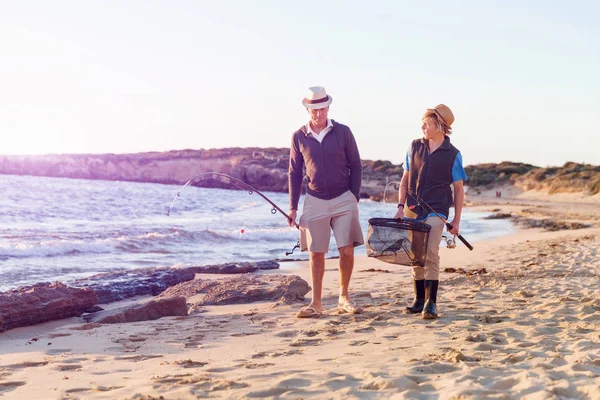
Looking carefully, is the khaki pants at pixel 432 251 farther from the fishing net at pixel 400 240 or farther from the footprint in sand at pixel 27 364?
the footprint in sand at pixel 27 364

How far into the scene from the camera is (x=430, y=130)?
5152mm

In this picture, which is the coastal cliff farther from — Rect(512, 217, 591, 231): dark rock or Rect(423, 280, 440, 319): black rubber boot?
Rect(423, 280, 440, 319): black rubber boot

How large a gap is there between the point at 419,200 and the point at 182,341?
2.06 m

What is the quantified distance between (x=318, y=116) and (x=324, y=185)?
554 millimetres

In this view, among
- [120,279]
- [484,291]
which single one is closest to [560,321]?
[484,291]

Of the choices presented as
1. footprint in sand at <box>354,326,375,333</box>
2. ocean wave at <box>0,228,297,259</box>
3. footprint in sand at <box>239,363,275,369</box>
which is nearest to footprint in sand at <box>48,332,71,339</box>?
footprint in sand at <box>239,363,275,369</box>

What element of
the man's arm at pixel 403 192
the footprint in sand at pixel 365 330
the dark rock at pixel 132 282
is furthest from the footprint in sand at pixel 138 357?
the dark rock at pixel 132 282

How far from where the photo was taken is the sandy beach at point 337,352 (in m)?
3.32

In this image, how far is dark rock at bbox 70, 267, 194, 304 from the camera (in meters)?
7.46

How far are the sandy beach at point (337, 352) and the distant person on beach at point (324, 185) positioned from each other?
0.41 m

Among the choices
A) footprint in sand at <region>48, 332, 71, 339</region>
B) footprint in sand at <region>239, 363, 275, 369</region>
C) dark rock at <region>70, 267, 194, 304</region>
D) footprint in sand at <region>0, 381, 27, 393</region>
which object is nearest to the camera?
footprint in sand at <region>0, 381, 27, 393</region>

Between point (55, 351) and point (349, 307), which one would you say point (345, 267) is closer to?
point (349, 307)

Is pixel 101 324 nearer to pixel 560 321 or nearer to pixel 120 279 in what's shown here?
pixel 120 279

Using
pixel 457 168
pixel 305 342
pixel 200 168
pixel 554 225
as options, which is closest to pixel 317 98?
pixel 457 168
